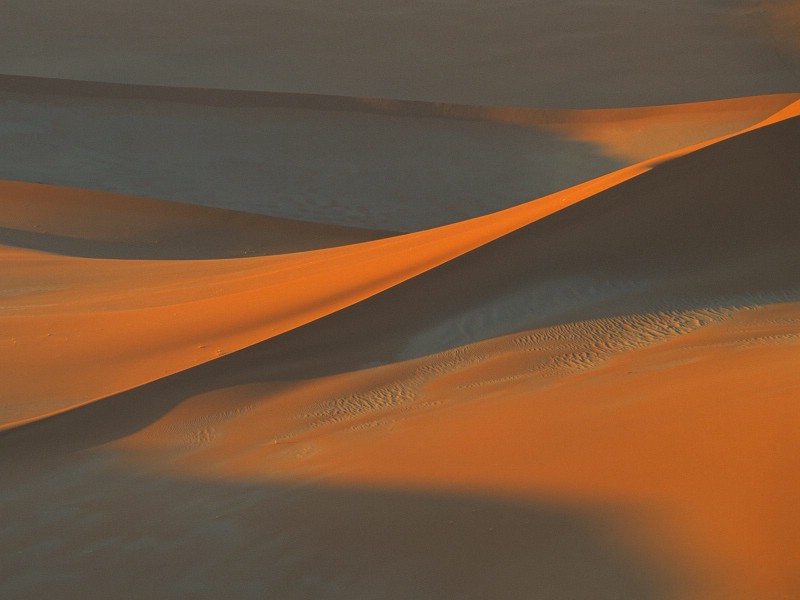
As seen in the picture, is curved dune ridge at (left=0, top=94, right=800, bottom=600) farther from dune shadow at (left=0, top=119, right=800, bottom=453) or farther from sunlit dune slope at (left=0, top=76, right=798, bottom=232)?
sunlit dune slope at (left=0, top=76, right=798, bottom=232)

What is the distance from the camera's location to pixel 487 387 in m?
3.04

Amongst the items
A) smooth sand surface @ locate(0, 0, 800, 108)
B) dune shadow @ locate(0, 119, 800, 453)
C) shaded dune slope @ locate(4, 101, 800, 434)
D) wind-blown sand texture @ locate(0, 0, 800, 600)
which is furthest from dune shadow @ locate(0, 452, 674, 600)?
smooth sand surface @ locate(0, 0, 800, 108)

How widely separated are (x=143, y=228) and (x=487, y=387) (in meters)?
5.93

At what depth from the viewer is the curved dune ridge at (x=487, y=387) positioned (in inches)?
84.4

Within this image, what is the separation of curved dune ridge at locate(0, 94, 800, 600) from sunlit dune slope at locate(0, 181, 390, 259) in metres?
2.54

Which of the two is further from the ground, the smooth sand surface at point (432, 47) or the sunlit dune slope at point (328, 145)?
the smooth sand surface at point (432, 47)

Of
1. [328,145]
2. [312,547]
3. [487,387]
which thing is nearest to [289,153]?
[328,145]

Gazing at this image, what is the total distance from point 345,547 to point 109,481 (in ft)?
3.03

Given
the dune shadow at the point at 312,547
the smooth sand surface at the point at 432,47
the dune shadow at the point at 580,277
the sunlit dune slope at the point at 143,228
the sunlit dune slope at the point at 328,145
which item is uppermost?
the smooth sand surface at the point at 432,47

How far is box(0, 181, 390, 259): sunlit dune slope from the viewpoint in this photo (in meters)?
7.85

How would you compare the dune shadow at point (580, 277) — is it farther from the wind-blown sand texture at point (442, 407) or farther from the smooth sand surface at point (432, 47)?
the smooth sand surface at point (432, 47)

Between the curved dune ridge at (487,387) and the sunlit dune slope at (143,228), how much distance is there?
2540 millimetres

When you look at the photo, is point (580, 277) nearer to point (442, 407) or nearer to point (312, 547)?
point (442, 407)

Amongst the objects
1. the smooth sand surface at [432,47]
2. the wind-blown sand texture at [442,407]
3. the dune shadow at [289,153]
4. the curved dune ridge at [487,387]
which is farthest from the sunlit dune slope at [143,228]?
the smooth sand surface at [432,47]
